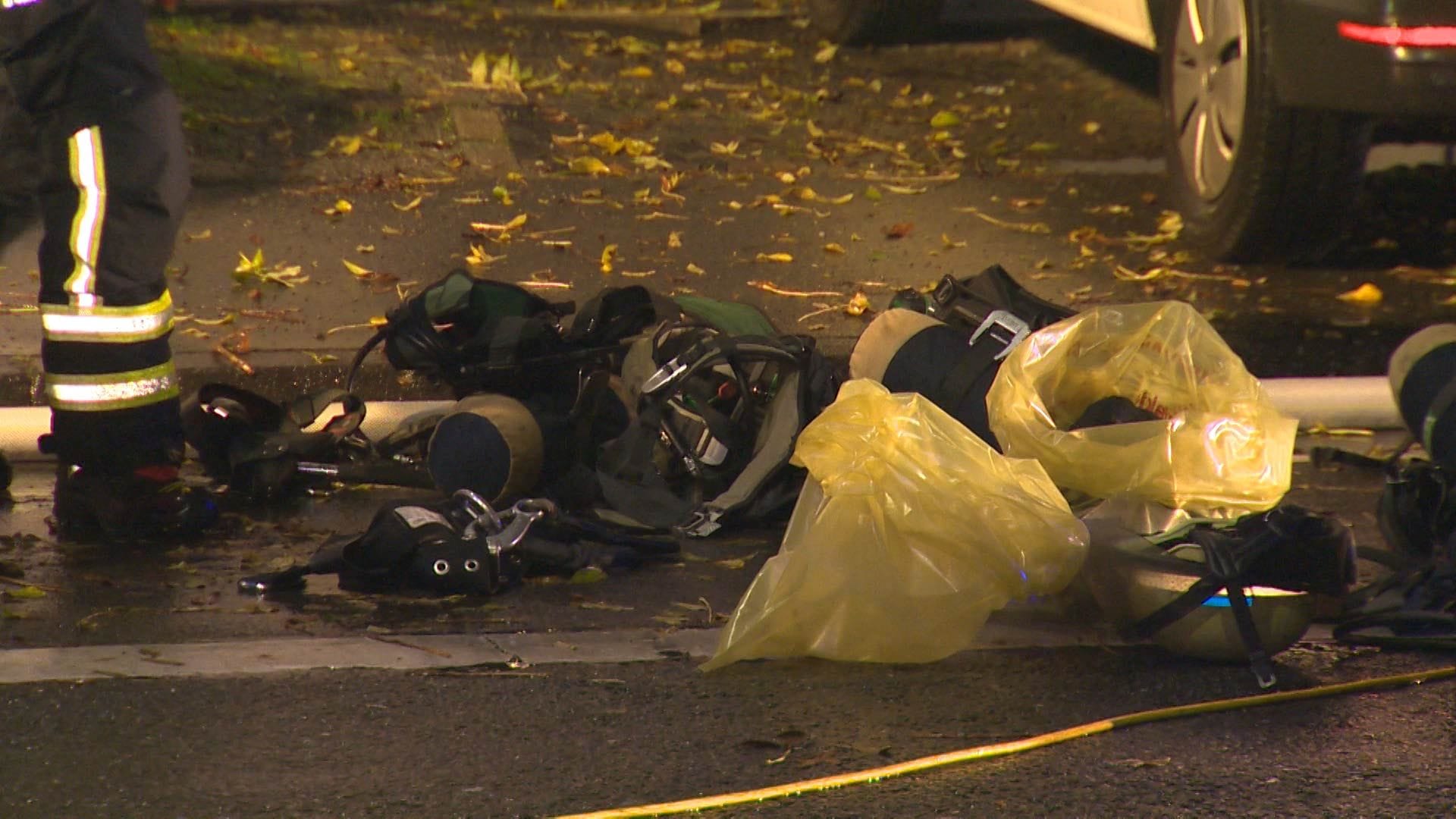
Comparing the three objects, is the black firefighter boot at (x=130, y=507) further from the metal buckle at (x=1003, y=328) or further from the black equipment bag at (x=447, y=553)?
the metal buckle at (x=1003, y=328)

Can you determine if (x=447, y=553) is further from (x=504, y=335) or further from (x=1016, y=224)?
(x=1016, y=224)

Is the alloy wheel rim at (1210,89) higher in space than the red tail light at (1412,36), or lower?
lower

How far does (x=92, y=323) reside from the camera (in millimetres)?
→ 3961

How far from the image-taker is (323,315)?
17.2ft

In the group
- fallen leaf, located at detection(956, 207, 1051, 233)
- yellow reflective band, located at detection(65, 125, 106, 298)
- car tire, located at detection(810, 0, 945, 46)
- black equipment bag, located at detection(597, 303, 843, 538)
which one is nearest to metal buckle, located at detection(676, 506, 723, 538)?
black equipment bag, located at detection(597, 303, 843, 538)

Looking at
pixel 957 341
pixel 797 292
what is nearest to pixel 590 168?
pixel 797 292

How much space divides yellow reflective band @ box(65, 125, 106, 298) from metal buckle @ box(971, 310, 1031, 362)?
1.91 metres

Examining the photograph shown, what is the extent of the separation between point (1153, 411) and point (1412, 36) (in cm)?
174

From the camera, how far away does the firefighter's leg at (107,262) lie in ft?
12.8

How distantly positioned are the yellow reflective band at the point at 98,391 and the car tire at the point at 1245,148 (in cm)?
329

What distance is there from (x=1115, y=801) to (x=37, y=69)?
8.59ft

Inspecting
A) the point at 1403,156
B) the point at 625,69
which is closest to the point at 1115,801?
the point at 1403,156

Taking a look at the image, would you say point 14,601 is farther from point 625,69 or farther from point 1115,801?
point 625,69

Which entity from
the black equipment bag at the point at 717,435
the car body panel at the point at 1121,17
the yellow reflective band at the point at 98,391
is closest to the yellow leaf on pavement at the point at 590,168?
the car body panel at the point at 1121,17
